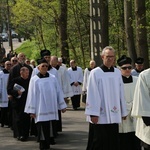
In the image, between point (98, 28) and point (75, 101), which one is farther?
point (98, 28)

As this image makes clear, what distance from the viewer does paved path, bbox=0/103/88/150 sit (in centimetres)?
1090

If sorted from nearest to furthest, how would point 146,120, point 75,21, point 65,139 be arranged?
point 146,120
point 65,139
point 75,21

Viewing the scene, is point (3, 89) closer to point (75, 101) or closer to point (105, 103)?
point (75, 101)

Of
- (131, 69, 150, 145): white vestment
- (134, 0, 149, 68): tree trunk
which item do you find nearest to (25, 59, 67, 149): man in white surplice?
(131, 69, 150, 145): white vestment

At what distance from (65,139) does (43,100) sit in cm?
155

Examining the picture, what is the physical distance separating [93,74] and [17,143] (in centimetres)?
379

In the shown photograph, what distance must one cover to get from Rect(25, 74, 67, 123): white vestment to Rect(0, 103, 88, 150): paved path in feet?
2.47

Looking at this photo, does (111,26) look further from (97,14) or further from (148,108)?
(148,108)

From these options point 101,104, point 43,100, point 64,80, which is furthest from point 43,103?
point 64,80

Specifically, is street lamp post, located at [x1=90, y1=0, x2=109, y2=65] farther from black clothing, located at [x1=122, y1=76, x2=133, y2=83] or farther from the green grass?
the green grass

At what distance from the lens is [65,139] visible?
11.8 metres

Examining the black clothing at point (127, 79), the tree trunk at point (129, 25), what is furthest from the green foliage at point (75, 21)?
the black clothing at point (127, 79)

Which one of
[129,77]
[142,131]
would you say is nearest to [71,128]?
[129,77]

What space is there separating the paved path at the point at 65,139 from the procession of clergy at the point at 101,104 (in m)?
0.26
